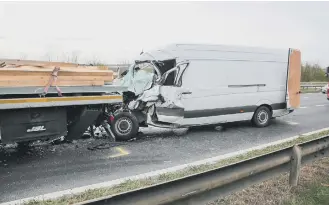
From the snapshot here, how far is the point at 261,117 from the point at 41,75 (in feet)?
21.9

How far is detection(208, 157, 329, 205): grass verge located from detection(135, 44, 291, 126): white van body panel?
4083 mm

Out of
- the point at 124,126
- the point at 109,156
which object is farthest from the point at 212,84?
the point at 109,156

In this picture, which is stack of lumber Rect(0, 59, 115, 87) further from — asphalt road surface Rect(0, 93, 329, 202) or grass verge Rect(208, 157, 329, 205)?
grass verge Rect(208, 157, 329, 205)

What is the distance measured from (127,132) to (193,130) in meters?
2.26

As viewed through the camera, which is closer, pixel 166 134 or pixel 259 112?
pixel 166 134

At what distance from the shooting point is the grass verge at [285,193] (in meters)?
3.83

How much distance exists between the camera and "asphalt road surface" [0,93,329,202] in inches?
199

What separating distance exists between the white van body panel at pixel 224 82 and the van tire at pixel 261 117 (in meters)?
0.18

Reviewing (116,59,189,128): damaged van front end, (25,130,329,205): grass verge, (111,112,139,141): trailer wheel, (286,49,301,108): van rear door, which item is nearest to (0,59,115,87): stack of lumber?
(111,112,139,141): trailer wheel

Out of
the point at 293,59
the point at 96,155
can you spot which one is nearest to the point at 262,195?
the point at 96,155

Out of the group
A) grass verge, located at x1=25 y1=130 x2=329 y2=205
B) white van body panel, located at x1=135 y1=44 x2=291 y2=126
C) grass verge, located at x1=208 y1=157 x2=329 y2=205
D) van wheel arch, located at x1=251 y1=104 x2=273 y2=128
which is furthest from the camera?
van wheel arch, located at x1=251 y1=104 x2=273 y2=128

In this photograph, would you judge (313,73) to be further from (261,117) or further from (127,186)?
(127,186)

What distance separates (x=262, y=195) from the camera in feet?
13.2

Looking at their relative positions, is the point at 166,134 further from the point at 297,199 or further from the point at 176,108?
the point at 297,199
